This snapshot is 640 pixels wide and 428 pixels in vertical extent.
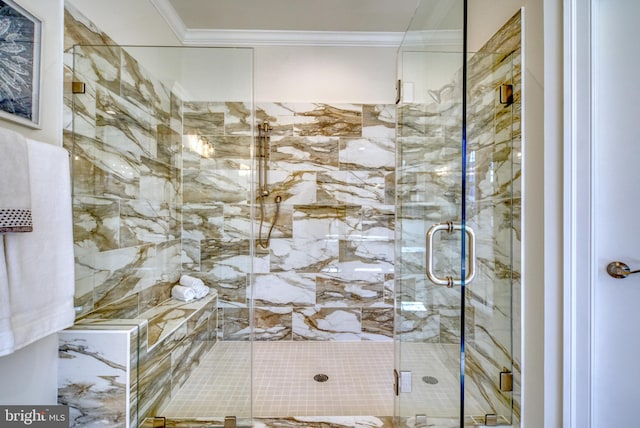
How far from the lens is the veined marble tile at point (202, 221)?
205 cm

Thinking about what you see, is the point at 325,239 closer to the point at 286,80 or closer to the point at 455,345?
the point at 286,80

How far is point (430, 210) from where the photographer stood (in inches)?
52.9

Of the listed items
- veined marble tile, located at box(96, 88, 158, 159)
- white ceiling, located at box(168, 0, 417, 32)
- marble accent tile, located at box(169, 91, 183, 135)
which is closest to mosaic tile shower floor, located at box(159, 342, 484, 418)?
veined marble tile, located at box(96, 88, 158, 159)

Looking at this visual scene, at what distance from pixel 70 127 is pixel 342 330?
2.48m

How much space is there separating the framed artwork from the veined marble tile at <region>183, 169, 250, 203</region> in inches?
35.0

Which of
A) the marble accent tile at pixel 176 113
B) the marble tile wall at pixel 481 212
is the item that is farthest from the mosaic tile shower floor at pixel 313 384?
the marble accent tile at pixel 176 113

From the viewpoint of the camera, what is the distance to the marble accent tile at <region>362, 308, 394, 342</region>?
109 inches

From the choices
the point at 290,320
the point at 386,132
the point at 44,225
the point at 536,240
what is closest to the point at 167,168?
the point at 44,225

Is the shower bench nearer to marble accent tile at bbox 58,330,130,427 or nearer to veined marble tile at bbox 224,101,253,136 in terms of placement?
marble accent tile at bbox 58,330,130,427

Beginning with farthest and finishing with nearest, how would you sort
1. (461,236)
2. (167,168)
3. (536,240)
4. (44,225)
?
(167,168) → (536,240) → (44,225) → (461,236)

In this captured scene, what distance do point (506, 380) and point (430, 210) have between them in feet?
2.96

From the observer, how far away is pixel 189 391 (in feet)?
5.68
